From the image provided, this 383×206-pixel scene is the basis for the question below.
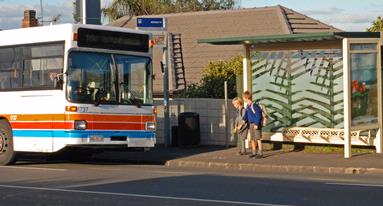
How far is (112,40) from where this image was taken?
1819cm

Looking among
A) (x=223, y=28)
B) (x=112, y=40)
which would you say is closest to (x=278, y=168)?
(x=112, y=40)

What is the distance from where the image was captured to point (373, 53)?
19281 mm

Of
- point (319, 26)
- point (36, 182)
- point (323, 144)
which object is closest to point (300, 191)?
point (36, 182)

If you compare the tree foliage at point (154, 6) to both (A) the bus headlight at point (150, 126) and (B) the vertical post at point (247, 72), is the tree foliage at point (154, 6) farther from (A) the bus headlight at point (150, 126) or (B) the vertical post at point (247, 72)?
(A) the bus headlight at point (150, 126)

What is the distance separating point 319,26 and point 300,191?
25.3 m

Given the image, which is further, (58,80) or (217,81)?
(217,81)

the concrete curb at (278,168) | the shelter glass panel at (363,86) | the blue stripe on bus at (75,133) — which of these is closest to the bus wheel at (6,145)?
the blue stripe on bus at (75,133)

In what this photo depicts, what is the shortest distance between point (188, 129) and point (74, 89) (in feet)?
21.4

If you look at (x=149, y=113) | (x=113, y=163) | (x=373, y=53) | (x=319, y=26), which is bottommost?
(x=113, y=163)

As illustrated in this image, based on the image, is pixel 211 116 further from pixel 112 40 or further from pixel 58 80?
pixel 58 80

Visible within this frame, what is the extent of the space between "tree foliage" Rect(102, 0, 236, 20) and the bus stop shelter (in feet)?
124

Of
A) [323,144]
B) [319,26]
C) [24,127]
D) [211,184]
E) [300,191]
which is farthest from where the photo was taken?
[319,26]

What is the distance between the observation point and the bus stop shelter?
18.9 meters

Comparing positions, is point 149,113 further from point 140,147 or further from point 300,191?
point 300,191
